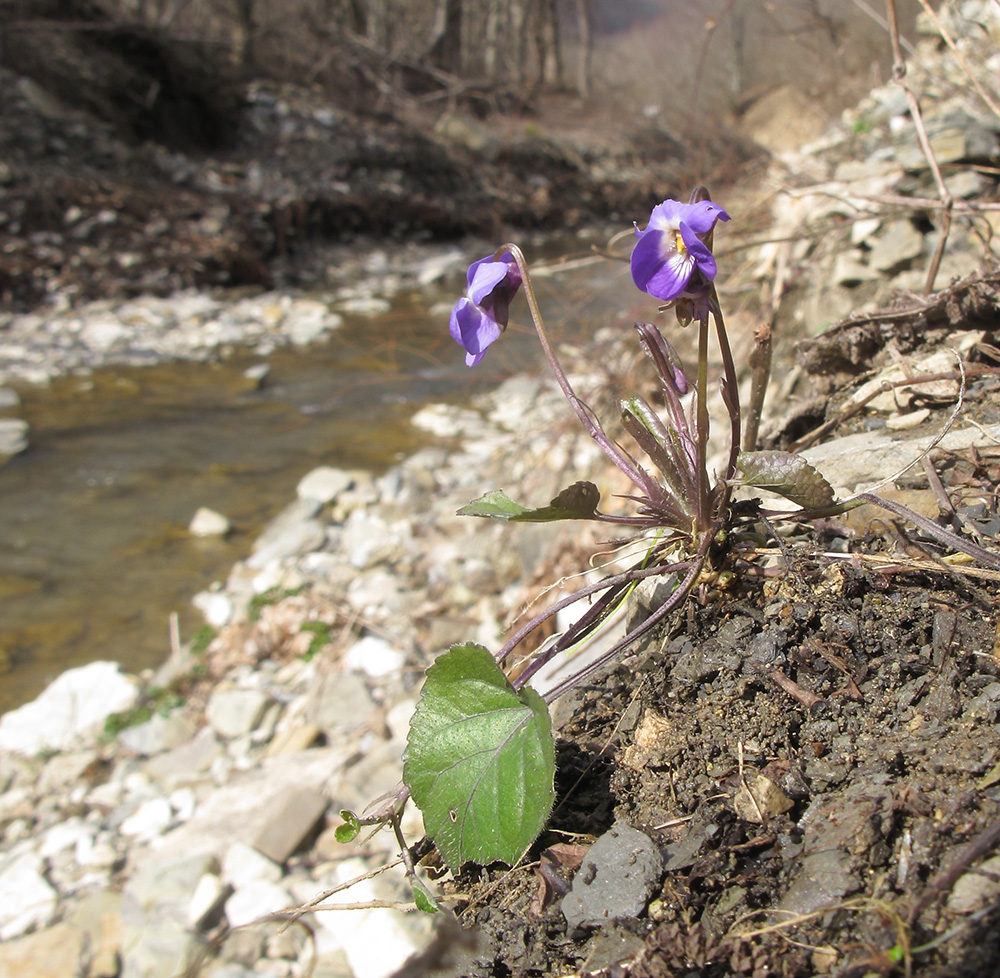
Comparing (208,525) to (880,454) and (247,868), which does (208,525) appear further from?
(880,454)

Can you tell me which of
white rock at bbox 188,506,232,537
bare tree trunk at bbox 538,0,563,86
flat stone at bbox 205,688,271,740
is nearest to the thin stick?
flat stone at bbox 205,688,271,740

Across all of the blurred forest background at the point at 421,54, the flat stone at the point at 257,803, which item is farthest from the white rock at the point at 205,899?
the blurred forest background at the point at 421,54

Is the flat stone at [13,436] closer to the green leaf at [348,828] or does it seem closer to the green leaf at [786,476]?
the green leaf at [348,828]

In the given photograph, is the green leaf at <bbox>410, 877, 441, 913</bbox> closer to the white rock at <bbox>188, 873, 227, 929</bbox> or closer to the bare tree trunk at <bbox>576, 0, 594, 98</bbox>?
the white rock at <bbox>188, 873, 227, 929</bbox>

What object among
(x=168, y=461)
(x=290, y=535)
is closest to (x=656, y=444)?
(x=290, y=535)

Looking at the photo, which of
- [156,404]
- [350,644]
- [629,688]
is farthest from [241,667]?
[156,404]

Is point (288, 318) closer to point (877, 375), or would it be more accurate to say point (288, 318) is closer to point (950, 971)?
point (877, 375)
